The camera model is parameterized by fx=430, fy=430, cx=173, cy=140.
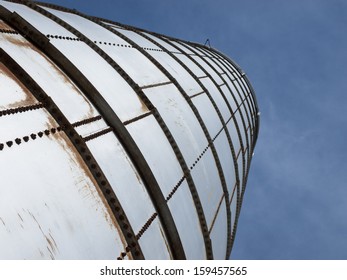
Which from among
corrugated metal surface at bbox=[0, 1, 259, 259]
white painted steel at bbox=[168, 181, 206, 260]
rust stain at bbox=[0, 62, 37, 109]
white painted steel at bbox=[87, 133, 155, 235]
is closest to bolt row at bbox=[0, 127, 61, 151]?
corrugated metal surface at bbox=[0, 1, 259, 259]

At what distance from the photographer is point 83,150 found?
456 cm

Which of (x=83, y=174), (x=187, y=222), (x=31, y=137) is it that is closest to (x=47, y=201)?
(x=31, y=137)

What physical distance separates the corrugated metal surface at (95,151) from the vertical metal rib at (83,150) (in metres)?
0.01

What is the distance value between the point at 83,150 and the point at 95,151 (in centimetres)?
24

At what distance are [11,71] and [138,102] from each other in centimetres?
259

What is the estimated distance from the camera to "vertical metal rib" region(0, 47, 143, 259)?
4426 mm

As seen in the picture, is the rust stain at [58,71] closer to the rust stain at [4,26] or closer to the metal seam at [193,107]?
the rust stain at [4,26]

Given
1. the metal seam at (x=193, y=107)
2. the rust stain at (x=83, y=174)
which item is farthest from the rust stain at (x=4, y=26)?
the metal seam at (x=193, y=107)

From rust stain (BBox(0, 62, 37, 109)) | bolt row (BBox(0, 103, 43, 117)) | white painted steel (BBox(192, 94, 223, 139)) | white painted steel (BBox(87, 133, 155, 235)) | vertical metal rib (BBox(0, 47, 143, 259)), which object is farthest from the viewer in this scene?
white painted steel (BBox(192, 94, 223, 139))

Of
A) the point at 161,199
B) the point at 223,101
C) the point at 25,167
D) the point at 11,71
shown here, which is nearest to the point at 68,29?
the point at 11,71

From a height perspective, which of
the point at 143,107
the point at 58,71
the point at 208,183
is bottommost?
the point at 58,71

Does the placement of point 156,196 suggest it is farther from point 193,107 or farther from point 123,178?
point 193,107

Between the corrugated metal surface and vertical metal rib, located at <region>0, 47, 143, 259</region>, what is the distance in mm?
11

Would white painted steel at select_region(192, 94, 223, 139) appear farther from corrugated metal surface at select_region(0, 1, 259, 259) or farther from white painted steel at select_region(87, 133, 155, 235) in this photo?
white painted steel at select_region(87, 133, 155, 235)
